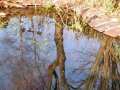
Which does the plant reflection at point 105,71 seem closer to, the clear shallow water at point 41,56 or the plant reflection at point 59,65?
the clear shallow water at point 41,56

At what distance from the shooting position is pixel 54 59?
701cm

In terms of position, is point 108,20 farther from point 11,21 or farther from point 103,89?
point 103,89

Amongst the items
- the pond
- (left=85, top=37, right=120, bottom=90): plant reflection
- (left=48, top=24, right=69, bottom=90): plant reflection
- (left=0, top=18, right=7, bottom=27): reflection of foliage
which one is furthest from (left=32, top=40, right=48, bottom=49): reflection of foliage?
(left=0, top=18, right=7, bottom=27): reflection of foliage

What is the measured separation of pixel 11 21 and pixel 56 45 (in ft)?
7.11

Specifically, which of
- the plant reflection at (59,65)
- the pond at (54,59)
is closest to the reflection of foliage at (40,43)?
the pond at (54,59)

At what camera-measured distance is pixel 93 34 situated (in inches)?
331

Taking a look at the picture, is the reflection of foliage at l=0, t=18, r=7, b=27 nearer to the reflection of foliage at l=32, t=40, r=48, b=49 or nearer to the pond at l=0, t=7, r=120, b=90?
the pond at l=0, t=7, r=120, b=90

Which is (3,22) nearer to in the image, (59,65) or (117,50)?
(59,65)

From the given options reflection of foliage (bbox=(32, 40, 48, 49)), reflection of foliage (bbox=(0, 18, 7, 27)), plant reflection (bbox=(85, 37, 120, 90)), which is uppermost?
reflection of foliage (bbox=(0, 18, 7, 27))

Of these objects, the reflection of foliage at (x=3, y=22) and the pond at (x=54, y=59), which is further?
the reflection of foliage at (x=3, y=22)

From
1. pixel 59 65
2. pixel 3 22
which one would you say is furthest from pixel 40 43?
pixel 3 22

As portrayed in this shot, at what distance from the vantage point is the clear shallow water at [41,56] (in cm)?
588

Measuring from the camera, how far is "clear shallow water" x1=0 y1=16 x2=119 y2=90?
5.88 m

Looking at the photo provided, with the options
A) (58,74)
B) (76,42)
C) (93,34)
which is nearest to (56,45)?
(76,42)
